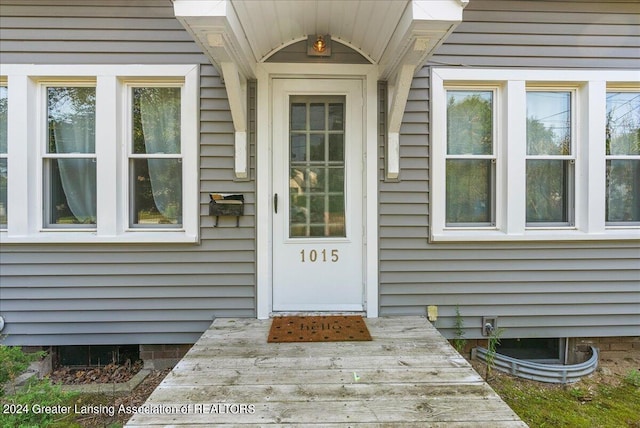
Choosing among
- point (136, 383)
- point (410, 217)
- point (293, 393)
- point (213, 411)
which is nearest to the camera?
point (213, 411)

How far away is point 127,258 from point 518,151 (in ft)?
10.3

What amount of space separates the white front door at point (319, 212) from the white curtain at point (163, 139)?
830 mm

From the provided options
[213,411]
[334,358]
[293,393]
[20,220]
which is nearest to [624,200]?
[334,358]

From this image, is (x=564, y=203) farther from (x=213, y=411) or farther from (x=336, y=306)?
(x=213, y=411)

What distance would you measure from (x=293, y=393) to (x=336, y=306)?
3.48 feet

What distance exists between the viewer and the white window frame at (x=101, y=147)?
2521 millimetres

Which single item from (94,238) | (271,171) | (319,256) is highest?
(271,171)

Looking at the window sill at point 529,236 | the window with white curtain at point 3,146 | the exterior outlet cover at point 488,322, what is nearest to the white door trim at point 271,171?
the window sill at point 529,236

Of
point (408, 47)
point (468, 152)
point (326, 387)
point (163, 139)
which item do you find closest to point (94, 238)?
point (163, 139)

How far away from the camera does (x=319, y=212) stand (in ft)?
8.95

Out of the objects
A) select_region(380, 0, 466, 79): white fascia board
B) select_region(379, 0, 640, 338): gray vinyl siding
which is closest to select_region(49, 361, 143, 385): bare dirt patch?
select_region(379, 0, 640, 338): gray vinyl siding

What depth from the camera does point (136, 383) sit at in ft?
8.11

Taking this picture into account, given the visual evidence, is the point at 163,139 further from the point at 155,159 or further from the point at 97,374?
the point at 97,374

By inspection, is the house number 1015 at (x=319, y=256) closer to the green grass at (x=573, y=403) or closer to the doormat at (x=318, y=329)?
the doormat at (x=318, y=329)
